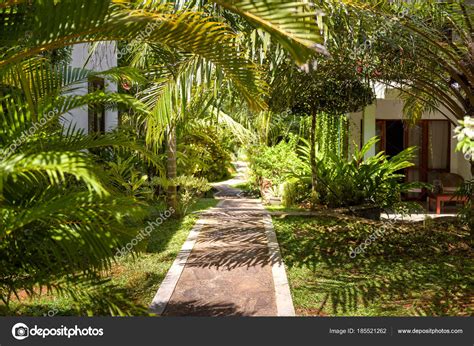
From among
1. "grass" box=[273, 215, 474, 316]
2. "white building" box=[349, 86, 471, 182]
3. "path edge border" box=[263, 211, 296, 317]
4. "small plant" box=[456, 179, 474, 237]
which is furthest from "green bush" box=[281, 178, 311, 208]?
"small plant" box=[456, 179, 474, 237]

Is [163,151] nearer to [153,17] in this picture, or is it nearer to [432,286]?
[432,286]

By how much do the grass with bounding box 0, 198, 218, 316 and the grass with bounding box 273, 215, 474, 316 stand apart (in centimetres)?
146

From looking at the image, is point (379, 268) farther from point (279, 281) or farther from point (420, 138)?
point (420, 138)

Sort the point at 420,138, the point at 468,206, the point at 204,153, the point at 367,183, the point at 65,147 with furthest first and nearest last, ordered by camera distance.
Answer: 1. the point at 204,153
2. the point at 420,138
3. the point at 367,183
4. the point at 468,206
5. the point at 65,147

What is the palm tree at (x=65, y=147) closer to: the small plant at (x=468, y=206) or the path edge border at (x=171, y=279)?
the path edge border at (x=171, y=279)

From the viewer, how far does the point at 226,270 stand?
17.4ft

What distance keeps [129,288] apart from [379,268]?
2.76 meters

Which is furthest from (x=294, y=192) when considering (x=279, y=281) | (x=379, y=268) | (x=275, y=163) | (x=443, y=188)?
(x=279, y=281)

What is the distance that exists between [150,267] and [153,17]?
11.4ft

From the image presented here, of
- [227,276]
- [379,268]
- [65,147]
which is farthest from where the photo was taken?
[379,268]

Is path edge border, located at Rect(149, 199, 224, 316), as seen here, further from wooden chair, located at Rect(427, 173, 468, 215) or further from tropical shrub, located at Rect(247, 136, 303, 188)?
wooden chair, located at Rect(427, 173, 468, 215)

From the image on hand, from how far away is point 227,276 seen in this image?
16.6 ft

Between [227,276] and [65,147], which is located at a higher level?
[65,147]

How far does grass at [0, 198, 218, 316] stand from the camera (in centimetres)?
286
